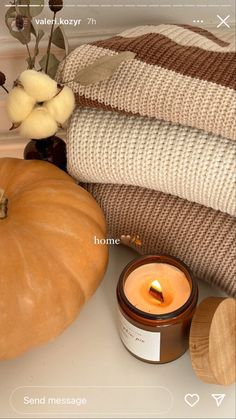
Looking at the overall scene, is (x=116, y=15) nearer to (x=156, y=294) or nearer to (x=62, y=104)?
(x=62, y=104)

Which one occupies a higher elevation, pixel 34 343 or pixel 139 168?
pixel 139 168

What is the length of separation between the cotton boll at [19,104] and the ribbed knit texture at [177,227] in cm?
11

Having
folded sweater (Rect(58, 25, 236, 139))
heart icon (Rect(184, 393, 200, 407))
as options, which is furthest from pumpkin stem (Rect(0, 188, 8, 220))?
heart icon (Rect(184, 393, 200, 407))

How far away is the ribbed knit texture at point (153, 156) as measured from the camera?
0.46 metres

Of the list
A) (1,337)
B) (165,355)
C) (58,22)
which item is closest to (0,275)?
(1,337)

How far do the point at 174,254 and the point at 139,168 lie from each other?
93 millimetres

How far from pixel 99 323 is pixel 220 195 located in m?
0.16

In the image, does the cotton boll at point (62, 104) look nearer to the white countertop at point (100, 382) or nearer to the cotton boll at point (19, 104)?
the cotton boll at point (19, 104)

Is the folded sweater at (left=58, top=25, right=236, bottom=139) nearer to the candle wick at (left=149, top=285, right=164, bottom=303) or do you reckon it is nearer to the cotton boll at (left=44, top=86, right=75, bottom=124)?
the cotton boll at (left=44, top=86, right=75, bottom=124)

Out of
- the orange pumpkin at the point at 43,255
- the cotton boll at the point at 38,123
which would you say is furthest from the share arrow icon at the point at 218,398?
the cotton boll at the point at 38,123

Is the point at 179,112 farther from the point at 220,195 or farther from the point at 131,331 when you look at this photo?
the point at 131,331

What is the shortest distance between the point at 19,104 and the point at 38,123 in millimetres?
21

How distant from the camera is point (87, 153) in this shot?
19.8 inches

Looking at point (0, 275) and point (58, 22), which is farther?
point (58, 22)
